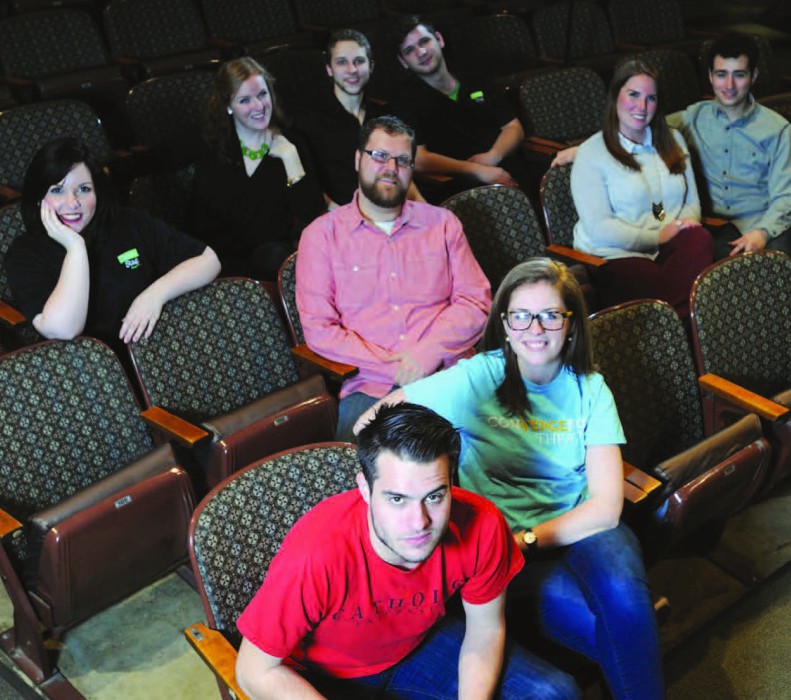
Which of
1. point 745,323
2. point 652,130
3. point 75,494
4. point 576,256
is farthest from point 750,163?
point 75,494

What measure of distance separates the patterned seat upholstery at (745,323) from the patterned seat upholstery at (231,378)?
2.89 ft

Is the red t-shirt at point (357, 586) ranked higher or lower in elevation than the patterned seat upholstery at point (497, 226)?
lower

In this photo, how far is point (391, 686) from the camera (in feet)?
5.01

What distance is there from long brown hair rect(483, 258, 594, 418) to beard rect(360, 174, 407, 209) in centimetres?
55

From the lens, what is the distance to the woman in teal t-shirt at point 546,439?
1718 mm

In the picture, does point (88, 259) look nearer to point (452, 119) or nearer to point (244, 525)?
point (244, 525)

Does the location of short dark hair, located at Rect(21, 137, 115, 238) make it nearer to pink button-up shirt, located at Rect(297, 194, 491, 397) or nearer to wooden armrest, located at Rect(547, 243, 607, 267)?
pink button-up shirt, located at Rect(297, 194, 491, 397)

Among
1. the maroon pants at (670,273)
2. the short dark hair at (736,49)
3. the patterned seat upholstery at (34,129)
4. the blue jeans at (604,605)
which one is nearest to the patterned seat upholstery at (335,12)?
the patterned seat upholstery at (34,129)

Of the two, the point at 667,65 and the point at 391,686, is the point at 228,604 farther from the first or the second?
the point at 667,65

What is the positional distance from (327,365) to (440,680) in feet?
2.96

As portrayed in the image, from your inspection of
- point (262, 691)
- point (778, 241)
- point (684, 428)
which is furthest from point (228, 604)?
point (778, 241)

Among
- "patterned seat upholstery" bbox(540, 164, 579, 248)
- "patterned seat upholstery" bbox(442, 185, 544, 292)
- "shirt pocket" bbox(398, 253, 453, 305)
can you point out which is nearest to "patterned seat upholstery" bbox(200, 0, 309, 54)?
"patterned seat upholstery" bbox(540, 164, 579, 248)

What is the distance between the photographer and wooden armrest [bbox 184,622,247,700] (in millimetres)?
1408

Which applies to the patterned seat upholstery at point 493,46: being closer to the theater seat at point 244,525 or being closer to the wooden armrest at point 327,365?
the wooden armrest at point 327,365
